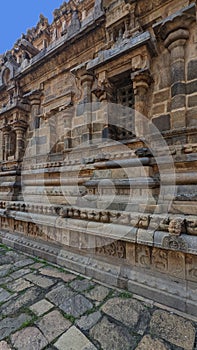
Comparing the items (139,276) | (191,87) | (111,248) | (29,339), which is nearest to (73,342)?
(29,339)

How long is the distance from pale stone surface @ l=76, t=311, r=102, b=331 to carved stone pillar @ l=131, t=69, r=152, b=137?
7.83 ft

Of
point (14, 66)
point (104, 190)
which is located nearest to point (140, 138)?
point (104, 190)

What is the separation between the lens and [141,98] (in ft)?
9.61

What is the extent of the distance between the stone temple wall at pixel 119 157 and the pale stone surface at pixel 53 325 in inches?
25.1

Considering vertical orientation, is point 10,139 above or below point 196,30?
below

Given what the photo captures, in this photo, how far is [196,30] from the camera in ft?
8.49

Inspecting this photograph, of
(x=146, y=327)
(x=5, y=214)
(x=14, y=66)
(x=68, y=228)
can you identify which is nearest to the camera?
(x=146, y=327)

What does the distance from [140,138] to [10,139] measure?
16.6 feet

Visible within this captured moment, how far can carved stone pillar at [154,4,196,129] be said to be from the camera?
8.38ft

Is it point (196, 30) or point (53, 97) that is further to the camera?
point (53, 97)

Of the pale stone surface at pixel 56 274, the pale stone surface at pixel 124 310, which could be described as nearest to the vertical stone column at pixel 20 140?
the pale stone surface at pixel 56 274

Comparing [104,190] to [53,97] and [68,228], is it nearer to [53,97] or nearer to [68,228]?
[68,228]

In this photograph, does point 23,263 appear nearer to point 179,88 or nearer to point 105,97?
point 105,97

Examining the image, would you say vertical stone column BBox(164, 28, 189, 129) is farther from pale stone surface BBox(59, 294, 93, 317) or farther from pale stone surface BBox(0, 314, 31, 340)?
pale stone surface BBox(0, 314, 31, 340)
